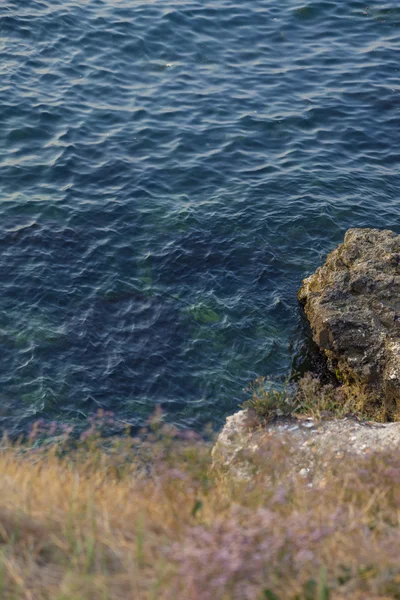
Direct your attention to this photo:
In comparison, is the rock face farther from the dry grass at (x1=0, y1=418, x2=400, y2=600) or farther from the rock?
the dry grass at (x1=0, y1=418, x2=400, y2=600)

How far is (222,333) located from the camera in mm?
12297

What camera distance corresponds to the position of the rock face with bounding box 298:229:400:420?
10906 millimetres

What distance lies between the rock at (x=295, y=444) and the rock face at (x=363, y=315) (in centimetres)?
128

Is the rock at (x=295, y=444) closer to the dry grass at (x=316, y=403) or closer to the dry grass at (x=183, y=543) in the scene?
the dry grass at (x=316, y=403)

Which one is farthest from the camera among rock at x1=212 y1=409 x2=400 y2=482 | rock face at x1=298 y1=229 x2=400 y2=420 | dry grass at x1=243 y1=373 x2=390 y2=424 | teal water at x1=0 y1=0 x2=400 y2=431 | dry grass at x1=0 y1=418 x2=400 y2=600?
teal water at x1=0 y1=0 x2=400 y2=431

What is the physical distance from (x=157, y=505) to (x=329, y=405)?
16.3 ft

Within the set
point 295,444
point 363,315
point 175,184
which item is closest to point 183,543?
point 295,444

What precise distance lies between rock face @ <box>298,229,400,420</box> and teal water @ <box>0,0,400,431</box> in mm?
959

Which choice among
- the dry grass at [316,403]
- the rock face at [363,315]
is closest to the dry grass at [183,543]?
the dry grass at [316,403]

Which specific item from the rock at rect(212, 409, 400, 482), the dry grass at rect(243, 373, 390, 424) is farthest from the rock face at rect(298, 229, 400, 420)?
the rock at rect(212, 409, 400, 482)

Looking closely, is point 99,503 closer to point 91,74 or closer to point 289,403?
point 289,403

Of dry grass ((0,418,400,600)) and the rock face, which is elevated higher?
dry grass ((0,418,400,600))

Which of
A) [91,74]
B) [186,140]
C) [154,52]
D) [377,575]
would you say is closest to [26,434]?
[377,575]

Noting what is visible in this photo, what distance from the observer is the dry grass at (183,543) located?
4520mm
